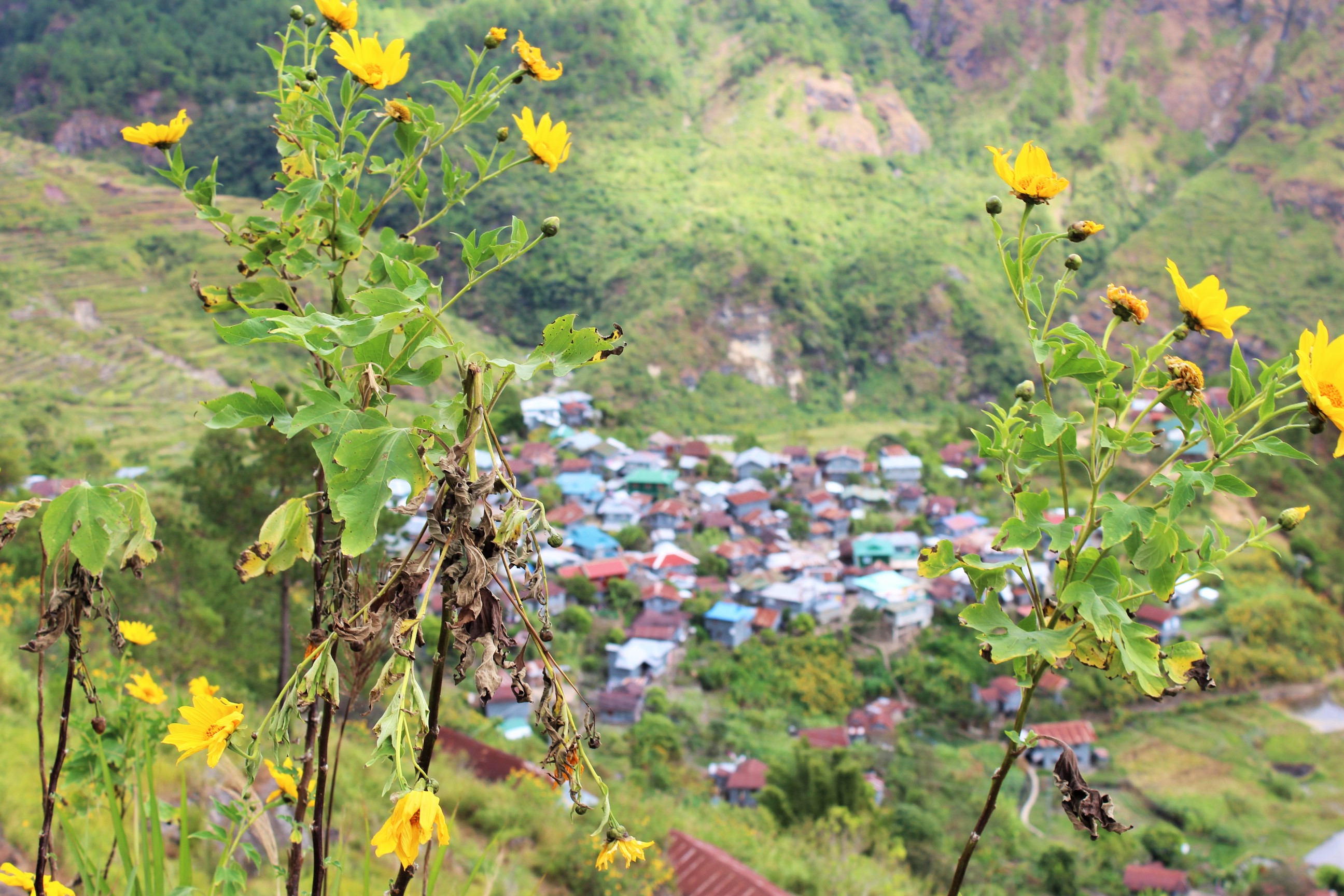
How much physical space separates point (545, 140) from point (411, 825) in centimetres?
71

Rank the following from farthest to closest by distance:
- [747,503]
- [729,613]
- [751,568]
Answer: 1. [747,503]
2. [751,568]
3. [729,613]

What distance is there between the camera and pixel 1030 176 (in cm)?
83

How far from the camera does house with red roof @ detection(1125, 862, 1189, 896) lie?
11961mm

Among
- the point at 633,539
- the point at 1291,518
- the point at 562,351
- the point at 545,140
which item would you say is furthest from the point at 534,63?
the point at 633,539

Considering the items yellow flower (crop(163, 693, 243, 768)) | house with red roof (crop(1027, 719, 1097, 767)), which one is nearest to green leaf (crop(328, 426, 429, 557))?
yellow flower (crop(163, 693, 243, 768))

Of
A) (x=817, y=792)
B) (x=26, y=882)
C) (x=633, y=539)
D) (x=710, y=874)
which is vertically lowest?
(x=633, y=539)

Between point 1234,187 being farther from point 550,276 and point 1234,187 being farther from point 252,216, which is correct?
point 252,216

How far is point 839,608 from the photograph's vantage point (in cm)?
2070

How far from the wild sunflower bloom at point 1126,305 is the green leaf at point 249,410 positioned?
74 centimetres

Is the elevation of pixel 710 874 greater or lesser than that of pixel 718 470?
greater

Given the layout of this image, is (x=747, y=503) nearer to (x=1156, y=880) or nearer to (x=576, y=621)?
(x=576, y=621)

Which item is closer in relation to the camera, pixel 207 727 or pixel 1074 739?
pixel 207 727

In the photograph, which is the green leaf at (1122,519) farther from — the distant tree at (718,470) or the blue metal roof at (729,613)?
the distant tree at (718,470)

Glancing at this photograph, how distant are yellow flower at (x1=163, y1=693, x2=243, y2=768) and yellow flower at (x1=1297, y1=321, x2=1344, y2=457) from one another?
3.04 feet
